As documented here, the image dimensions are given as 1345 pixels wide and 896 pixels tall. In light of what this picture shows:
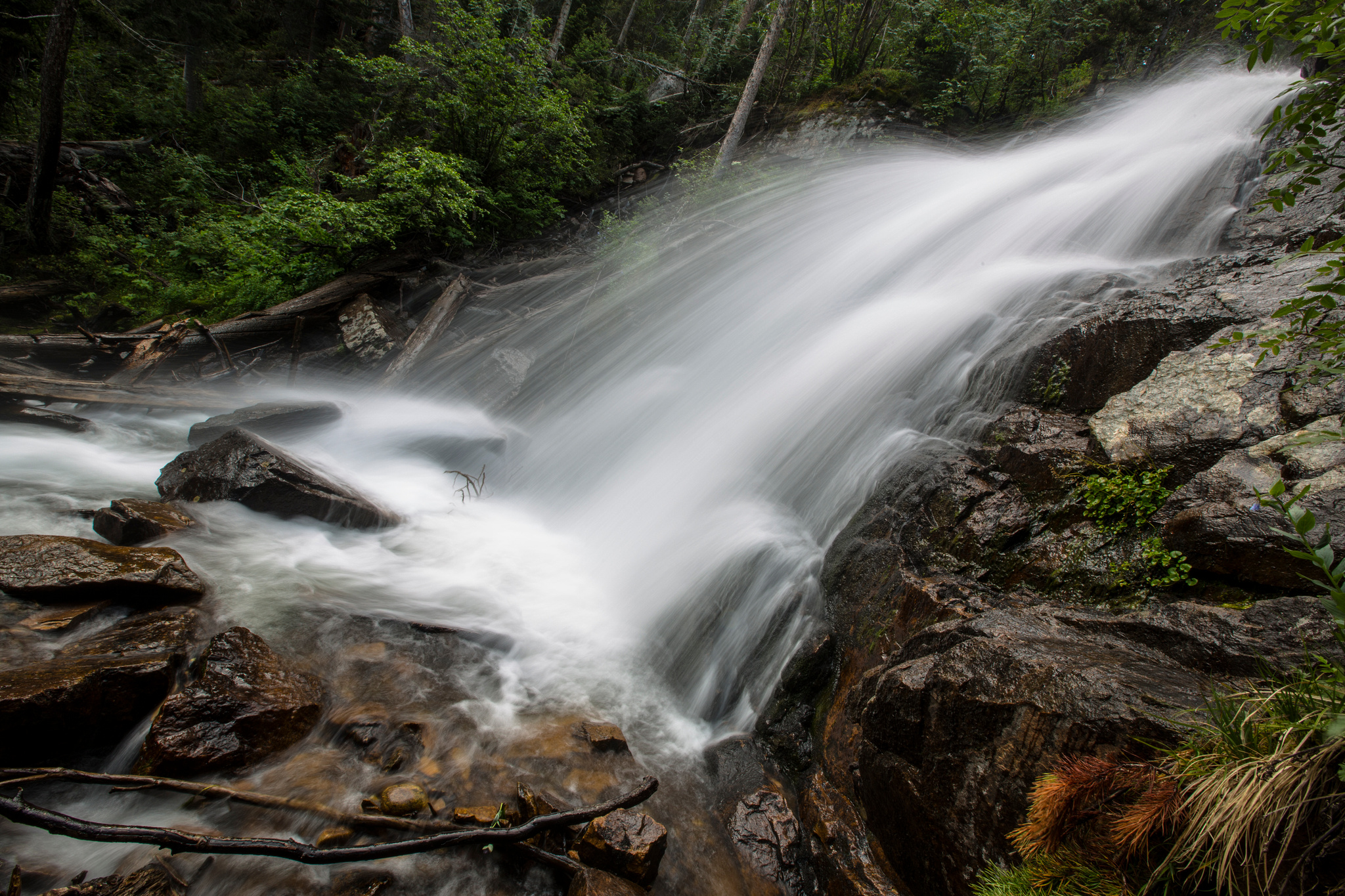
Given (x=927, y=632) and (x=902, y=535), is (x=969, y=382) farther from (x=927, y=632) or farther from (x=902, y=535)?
(x=927, y=632)

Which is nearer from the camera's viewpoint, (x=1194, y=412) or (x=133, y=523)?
(x=1194, y=412)

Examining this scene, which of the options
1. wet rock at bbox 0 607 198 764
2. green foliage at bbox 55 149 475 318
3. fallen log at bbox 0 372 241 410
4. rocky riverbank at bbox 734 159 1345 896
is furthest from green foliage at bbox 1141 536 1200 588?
fallen log at bbox 0 372 241 410

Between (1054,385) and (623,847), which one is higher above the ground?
(1054,385)

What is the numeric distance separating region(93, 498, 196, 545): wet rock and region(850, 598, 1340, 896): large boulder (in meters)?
6.25

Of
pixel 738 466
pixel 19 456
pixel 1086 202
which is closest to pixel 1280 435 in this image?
pixel 738 466

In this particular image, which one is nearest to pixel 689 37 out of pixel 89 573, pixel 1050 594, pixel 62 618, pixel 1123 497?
pixel 1123 497

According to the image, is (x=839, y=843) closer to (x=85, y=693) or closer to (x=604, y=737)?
(x=604, y=737)

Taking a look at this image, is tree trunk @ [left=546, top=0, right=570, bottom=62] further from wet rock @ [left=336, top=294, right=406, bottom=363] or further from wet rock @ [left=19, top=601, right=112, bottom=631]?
wet rock @ [left=19, top=601, right=112, bottom=631]

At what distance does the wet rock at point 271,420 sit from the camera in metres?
7.14

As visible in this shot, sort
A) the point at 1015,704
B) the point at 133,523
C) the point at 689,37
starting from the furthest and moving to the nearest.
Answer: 1. the point at 689,37
2. the point at 133,523
3. the point at 1015,704

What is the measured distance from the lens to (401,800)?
3012mm

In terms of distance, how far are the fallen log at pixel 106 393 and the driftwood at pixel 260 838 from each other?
7.70 meters

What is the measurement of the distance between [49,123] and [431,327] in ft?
27.2

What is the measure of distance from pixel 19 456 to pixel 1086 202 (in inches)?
614
